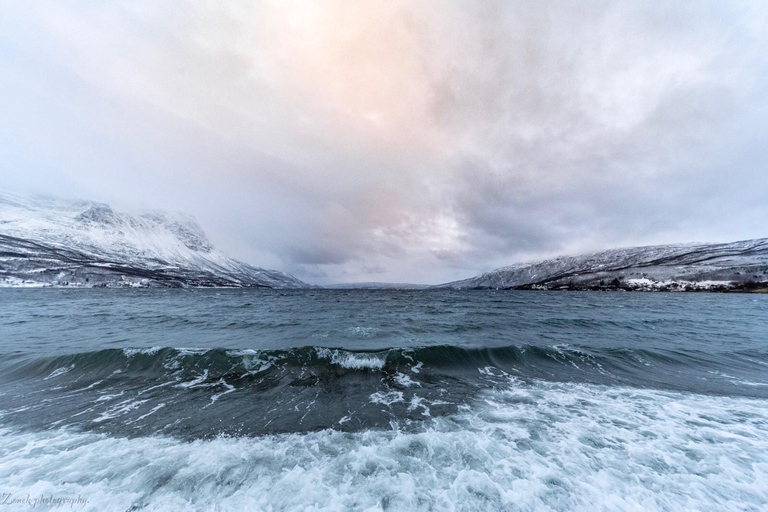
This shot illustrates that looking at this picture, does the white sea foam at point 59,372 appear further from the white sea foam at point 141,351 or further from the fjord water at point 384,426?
the white sea foam at point 141,351

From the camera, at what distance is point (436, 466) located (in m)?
8.70

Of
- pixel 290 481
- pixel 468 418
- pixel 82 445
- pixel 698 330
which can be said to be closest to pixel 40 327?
pixel 82 445

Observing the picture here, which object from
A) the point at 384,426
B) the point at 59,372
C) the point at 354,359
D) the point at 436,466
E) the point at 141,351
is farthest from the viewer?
the point at 141,351

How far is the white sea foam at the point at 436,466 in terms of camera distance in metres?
7.33

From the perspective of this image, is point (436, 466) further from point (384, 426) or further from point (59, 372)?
point (59, 372)

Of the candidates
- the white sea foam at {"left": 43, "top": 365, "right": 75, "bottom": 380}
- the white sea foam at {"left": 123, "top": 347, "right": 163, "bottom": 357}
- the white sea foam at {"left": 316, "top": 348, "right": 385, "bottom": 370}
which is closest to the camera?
the white sea foam at {"left": 43, "top": 365, "right": 75, "bottom": 380}

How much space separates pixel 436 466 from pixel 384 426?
3086mm

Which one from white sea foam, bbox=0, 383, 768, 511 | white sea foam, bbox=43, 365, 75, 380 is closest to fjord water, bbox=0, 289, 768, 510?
white sea foam, bbox=0, 383, 768, 511

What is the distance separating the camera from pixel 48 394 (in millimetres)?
14203

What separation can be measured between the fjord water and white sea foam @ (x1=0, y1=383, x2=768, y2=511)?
2.2 inches

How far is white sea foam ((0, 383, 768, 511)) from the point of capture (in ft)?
24.1

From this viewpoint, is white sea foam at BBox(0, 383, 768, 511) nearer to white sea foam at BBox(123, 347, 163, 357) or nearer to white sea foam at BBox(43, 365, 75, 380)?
white sea foam at BBox(43, 365, 75, 380)

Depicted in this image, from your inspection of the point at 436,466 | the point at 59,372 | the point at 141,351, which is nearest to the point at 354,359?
the point at 436,466

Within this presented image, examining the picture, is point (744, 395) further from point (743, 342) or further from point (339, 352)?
point (339, 352)
